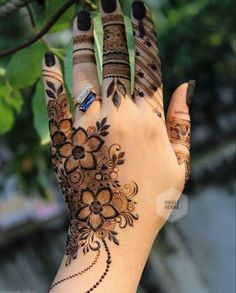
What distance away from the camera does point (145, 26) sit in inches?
31.4

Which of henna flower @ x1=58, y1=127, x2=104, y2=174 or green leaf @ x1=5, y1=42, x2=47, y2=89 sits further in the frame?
green leaf @ x1=5, y1=42, x2=47, y2=89

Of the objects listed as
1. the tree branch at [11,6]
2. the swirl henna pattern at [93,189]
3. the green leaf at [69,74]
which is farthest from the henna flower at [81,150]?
the tree branch at [11,6]

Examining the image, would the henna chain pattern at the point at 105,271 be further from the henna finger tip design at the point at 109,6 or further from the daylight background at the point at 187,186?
the daylight background at the point at 187,186

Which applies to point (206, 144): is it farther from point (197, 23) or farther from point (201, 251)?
point (201, 251)

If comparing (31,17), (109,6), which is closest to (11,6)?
(31,17)

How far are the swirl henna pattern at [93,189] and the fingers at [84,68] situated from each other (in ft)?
0.08

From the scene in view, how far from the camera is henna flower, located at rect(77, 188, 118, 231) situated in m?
0.76

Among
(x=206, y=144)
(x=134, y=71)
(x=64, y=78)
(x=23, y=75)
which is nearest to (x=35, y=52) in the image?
(x=23, y=75)

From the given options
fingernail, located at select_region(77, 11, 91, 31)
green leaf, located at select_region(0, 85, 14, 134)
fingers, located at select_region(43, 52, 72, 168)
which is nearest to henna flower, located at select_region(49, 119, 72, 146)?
fingers, located at select_region(43, 52, 72, 168)

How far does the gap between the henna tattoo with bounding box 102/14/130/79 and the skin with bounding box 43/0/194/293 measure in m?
0.01

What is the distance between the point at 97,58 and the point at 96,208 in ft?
0.67

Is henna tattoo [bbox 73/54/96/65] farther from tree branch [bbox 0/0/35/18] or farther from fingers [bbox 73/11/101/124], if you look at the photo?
tree branch [bbox 0/0/35/18]

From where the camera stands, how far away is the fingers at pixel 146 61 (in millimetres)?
785

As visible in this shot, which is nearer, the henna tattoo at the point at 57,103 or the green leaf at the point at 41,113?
the henna tattoo at the point at 57,103
